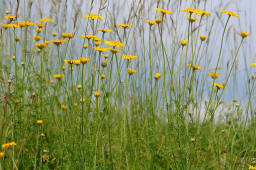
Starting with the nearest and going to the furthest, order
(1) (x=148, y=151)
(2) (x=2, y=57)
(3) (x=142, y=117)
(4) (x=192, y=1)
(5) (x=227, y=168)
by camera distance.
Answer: (5) (x=227, y=168) → (1) (x=148, y=151) → (4) (x=192, y=1) → (3) (x=142, y=117) → (2) (x=2, y=57)

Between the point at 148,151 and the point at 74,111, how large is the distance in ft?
1.88

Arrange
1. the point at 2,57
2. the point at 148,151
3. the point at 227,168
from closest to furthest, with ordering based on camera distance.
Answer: the point at 227,168
the point at 148,151
the point at 2,57

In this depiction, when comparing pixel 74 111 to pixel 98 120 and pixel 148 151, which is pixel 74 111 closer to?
pixel 98 120

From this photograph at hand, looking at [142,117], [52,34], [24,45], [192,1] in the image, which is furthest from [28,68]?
[192,1]

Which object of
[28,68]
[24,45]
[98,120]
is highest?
[24,45]

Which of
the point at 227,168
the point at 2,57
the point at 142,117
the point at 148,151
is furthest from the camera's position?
the point at 2,57

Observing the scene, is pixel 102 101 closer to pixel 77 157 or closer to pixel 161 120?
pixel 77 157

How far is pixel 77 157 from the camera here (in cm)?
184

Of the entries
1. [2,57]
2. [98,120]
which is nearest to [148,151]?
[98,120]

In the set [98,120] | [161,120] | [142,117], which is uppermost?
[98,120]

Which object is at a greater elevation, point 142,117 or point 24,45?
point 24,45

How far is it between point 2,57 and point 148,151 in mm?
1648

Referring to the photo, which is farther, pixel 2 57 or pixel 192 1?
pixel 2 57

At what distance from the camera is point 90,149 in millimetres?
1767
